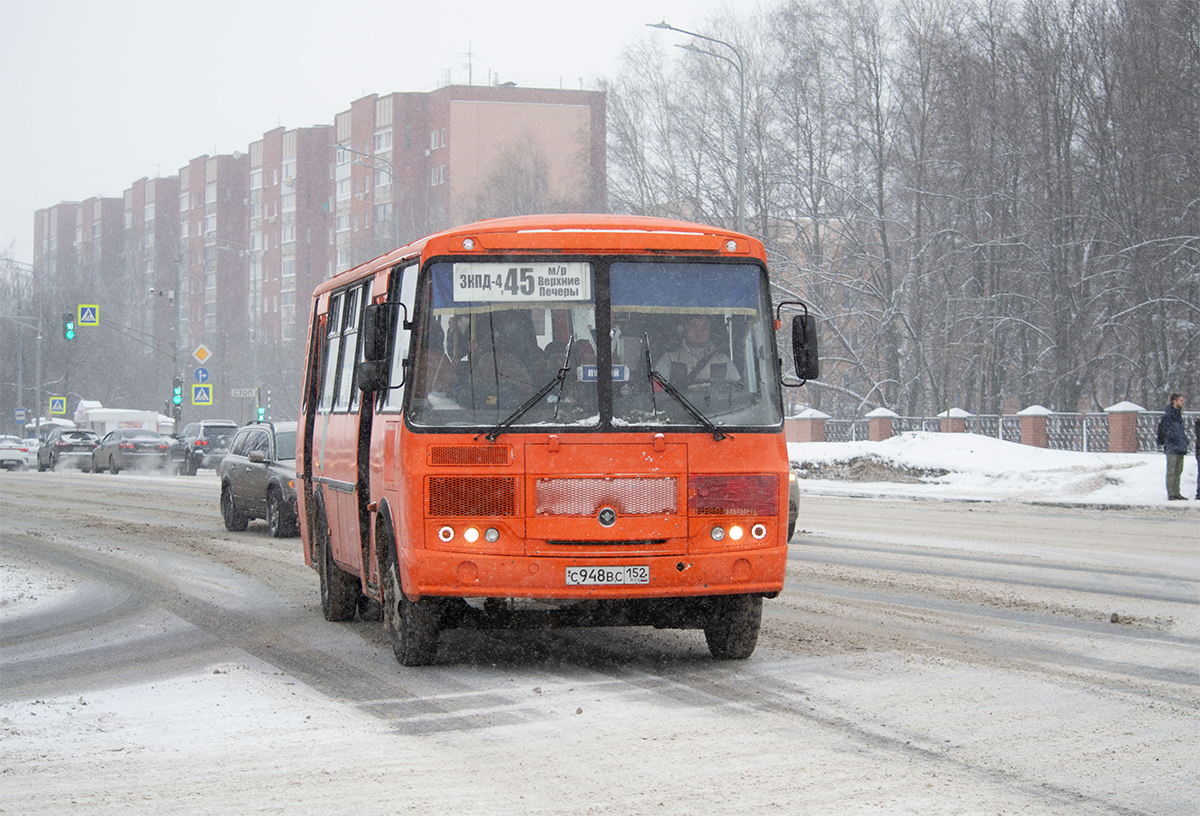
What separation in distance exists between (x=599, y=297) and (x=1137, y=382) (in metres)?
35.2

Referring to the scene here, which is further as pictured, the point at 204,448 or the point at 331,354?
the point at 204,448

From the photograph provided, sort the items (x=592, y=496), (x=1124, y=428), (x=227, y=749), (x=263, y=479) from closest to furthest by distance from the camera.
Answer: (x=227, y=749) → (x=592, y=496) → (x=263, y=479) → (x=1124, y=428)

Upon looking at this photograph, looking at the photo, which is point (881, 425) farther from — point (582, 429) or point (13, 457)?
point (13, 457)

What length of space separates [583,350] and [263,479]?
12776 millimetres

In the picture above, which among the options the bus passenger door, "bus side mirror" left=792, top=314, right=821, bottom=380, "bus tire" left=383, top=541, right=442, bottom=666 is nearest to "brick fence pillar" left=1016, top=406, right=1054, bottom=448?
"bus side mirror" left=792, top=314, right=821, bottom=380

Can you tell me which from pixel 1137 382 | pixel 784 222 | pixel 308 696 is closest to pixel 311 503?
pixel 308 696

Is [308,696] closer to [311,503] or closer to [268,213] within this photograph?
[311,503]

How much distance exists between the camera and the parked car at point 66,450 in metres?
56.0

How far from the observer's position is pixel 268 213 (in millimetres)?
116438

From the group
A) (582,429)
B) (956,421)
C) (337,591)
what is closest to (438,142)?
(956,421)

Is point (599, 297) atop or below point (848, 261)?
below

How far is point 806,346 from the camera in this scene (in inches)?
350

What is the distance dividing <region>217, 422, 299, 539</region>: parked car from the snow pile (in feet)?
44.0

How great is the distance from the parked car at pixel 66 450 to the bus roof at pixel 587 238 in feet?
165
